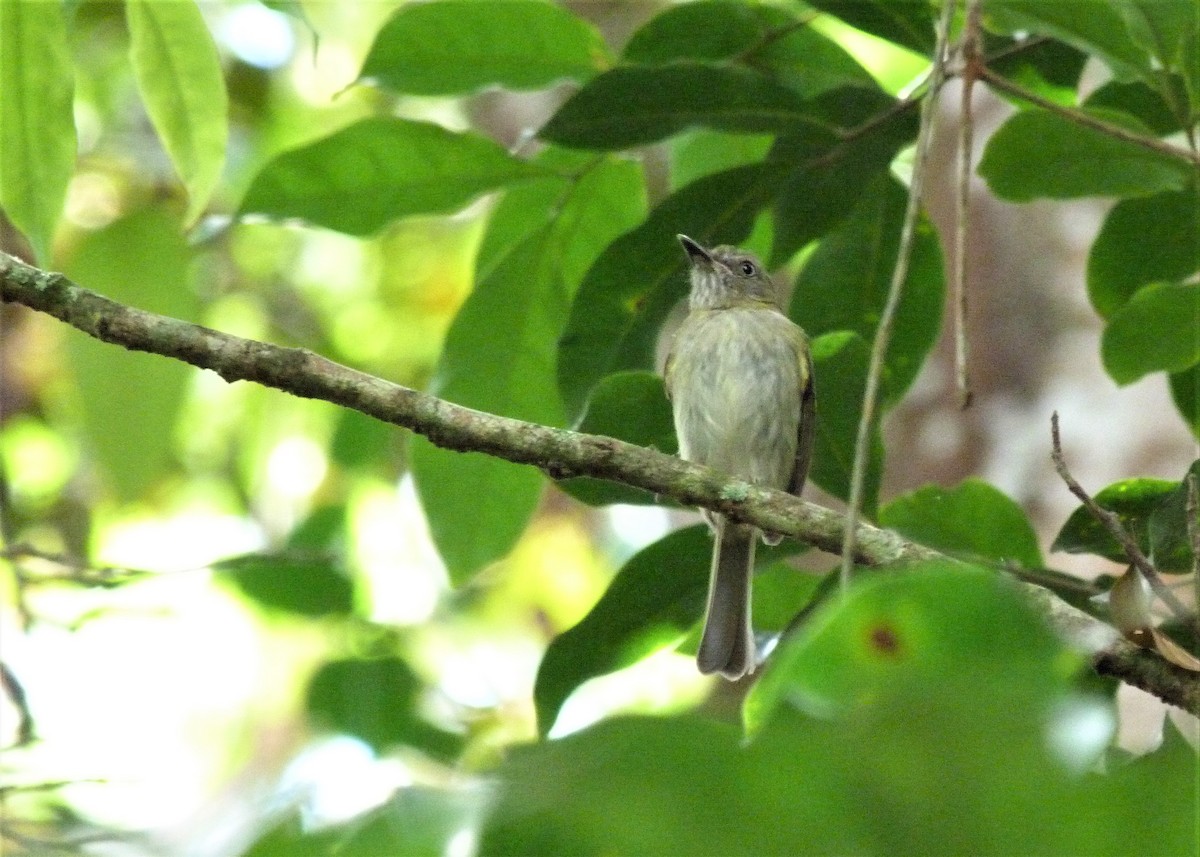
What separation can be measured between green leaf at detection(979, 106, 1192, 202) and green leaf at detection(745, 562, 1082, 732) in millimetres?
2565

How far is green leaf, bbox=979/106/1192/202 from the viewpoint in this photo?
3.00m

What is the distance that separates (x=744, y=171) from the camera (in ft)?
10.9

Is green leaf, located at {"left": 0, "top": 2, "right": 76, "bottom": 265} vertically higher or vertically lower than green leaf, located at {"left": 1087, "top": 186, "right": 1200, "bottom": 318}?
lower

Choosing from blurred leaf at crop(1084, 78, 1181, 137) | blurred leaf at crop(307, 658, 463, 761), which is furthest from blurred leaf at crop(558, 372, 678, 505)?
blurred leaf at crop(307, 658, 463, 761)

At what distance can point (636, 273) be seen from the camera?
11.1 ft

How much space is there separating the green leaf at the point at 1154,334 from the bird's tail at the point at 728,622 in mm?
1025

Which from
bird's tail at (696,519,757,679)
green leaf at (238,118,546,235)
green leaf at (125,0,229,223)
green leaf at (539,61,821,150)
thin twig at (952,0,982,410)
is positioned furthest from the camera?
bird's tail at (696,519,757,679)

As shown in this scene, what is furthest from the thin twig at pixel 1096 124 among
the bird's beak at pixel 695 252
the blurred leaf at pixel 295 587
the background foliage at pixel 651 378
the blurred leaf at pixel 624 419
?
the blurred leaf at pixel 295 587

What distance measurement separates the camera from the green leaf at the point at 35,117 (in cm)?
248

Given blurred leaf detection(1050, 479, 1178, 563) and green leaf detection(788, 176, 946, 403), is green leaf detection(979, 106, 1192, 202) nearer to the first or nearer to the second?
green leaf detection(788, 176, 946, 403)

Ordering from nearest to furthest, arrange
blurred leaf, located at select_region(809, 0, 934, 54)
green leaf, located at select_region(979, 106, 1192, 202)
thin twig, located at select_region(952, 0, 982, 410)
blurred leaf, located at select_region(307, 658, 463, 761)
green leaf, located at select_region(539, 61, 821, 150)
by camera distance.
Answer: thin twig, located at select_region(952, 0, 982, 410) → green leaf, located at select_region(979, 106, 1192, 202) → green leaf, located at select_region(539, 61, 821, 150) → blurred leaf, located at select_region(809, 0, 934, 54) → blurred leaf, located at select_region(307, 658, 463, 761)

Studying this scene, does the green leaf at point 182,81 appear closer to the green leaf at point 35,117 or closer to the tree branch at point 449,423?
the green leaf at point 35,117

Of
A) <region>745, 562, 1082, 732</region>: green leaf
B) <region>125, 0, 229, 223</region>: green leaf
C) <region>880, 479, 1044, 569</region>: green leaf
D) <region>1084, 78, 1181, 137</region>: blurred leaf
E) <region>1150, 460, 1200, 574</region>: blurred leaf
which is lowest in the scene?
<region>745, 562, 1082, 732</region>: green leaf

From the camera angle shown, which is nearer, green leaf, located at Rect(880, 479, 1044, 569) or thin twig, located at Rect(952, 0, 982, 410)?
thin twig, located at Rect(952, 0, 982, 410)
